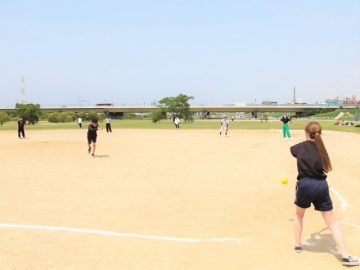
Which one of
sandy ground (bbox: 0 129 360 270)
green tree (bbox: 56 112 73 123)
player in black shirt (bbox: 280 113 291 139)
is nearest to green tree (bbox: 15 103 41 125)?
green tree (bbox: 56 112 73 123)

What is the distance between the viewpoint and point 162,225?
6.57 m

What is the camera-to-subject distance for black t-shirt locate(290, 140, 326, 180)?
488 cm

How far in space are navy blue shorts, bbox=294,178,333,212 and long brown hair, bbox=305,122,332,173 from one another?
8.5 inches

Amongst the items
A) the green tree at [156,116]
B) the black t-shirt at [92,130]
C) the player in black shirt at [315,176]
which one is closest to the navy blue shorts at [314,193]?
the player in black shirt at [315,176]

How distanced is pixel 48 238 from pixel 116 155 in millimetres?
11977

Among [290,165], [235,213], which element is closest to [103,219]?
[235,213]

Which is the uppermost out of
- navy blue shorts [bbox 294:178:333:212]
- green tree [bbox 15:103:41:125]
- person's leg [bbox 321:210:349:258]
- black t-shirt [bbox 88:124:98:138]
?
green tree [bbox 15:103:41:125]

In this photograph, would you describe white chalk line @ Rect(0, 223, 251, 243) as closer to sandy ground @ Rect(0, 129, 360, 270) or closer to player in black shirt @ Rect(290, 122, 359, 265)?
sandy ground @ Rect(0, 129, 360, 270)

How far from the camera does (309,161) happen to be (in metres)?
4.89

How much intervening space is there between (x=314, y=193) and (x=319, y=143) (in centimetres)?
65

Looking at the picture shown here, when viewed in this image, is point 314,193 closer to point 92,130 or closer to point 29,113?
point 92,130

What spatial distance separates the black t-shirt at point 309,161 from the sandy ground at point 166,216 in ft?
3.75

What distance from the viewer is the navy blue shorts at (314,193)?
16.1ft

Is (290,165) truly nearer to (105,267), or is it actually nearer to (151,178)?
(151,178)
